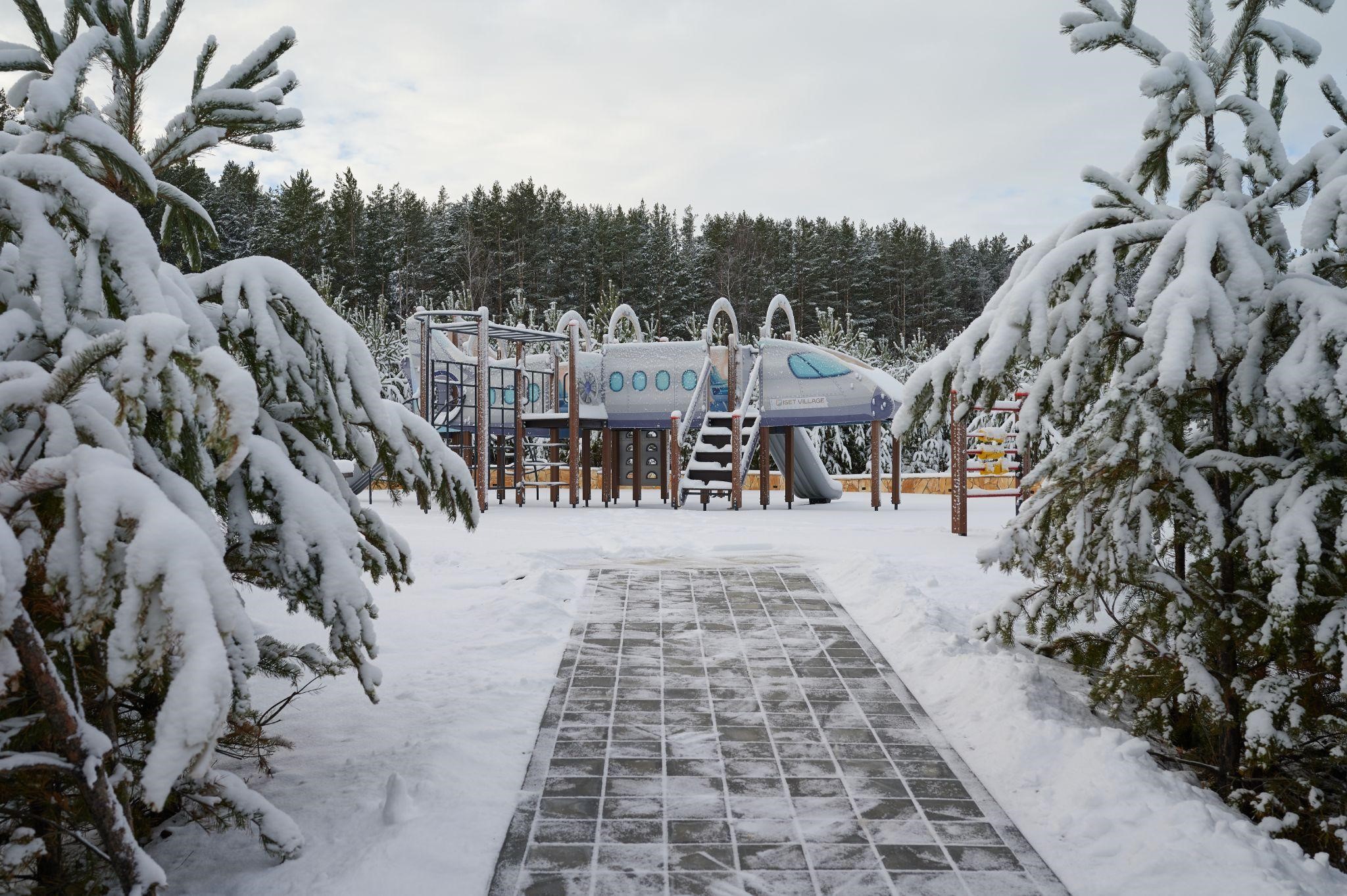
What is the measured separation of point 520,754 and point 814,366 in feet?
38.9

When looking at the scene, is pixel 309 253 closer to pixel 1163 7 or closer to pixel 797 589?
pixel 797 589

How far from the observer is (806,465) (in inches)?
627

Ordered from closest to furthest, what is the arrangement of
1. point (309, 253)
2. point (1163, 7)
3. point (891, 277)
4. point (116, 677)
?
point (116, 677)
point (1163, 7)
point (309, 253)
point (891, 277)

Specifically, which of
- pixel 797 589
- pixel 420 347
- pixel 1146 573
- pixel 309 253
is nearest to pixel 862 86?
pixel 797 589

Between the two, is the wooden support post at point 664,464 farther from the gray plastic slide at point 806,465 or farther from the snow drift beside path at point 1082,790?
the snow drift beside path at point 1082,790

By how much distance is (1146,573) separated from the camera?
330 cm

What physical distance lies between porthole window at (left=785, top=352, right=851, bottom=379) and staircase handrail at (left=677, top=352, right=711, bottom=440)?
1.46 meters

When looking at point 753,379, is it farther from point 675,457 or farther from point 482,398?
point 482,398

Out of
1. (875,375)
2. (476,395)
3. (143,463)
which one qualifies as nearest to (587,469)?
(476,395)

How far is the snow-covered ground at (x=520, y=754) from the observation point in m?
2.58

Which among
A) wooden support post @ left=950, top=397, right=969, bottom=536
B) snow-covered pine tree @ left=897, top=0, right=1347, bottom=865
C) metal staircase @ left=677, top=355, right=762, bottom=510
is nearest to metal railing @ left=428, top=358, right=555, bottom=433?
metal staircase @ left=677, top=355, right=762, bottom=510

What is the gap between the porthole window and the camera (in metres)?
14.6

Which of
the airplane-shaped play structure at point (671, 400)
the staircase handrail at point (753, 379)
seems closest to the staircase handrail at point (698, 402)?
the airplane-shaped play structure at point (671, 400)

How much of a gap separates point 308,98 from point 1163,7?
360 cm
